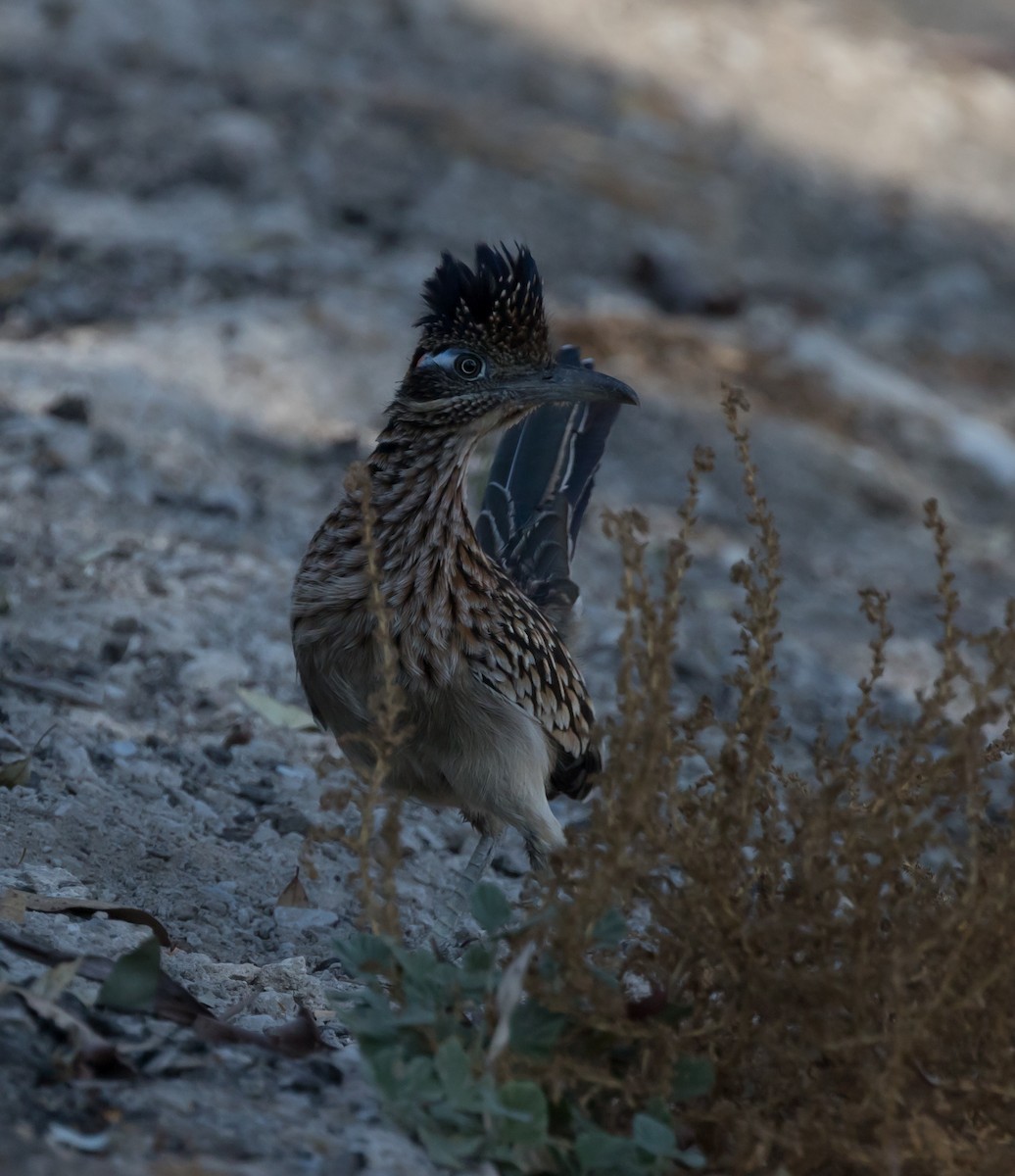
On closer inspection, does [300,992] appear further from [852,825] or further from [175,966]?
[852,825]

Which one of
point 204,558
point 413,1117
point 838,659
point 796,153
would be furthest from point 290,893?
point 796,153

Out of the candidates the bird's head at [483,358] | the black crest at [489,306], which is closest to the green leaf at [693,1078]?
the bird's head at [483,358]

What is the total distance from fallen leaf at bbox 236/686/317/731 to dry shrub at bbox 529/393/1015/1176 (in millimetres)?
2535

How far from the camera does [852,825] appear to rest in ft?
9.61

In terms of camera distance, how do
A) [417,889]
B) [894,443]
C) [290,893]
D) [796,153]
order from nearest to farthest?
1. [290,893]
2. [417,889]
3. [894,443]
4. [796,153]

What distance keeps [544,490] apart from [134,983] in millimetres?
2992

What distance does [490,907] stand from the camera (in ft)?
9.91

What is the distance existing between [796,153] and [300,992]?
34.5ft

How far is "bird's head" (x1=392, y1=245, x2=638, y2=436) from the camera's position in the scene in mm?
4312

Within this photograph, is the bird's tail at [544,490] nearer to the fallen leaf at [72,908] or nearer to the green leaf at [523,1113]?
the fallen leaf at [72,908]

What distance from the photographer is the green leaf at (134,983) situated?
310 cm

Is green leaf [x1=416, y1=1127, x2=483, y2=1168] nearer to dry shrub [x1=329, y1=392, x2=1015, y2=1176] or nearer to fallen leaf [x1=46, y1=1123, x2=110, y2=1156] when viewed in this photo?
dry shrub [x1=329, y1=392, x2=1015, y2=1176]

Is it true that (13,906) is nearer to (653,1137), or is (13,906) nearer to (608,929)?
(608,929)

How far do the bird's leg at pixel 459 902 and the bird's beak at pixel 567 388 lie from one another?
123cm
